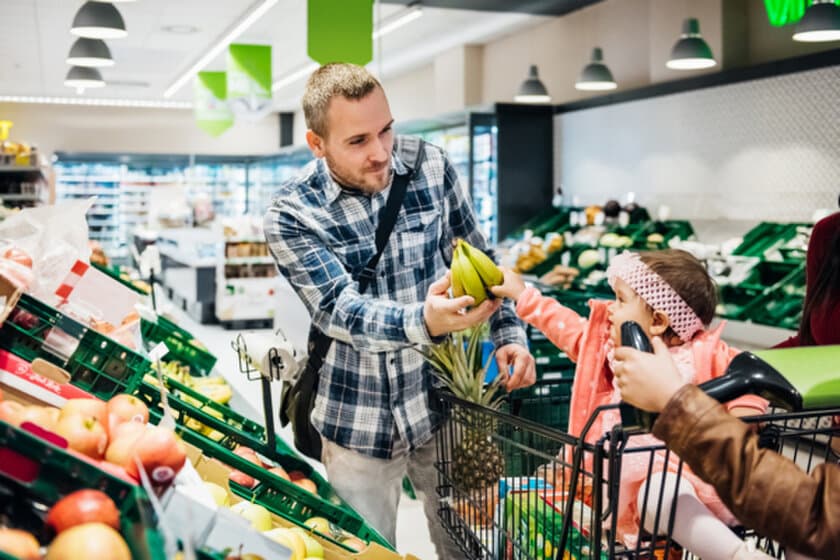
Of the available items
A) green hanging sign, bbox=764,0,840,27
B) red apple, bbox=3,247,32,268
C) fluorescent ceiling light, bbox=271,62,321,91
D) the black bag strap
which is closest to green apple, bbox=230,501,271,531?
the black bag strap

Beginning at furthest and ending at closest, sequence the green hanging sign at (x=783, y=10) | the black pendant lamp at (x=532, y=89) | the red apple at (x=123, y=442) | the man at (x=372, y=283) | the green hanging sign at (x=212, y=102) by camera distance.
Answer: the green hanging sign at (x=212, y=102) < the black pendant lamp at (x=532, y=89) < the green hanging sign at (x=783, y=10) < the man at (x=372, y=283) < the red apple at (x=123, y=442)

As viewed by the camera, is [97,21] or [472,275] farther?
[97,21]

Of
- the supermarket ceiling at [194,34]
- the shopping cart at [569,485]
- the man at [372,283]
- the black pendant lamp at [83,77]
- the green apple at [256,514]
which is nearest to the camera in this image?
the shopping cart at [569,485]

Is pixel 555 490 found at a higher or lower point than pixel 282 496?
higher

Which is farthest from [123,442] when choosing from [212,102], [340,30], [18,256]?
[212,102]

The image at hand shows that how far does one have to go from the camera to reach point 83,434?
1393 millimetres

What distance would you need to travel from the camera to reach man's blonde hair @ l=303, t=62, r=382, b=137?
1.94 m

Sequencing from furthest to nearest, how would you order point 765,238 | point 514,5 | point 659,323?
1. point 514,5
2. point 765,238
3. point 659,323

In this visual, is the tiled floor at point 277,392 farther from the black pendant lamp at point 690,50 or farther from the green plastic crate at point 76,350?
the black pendant lamp at point 690,50

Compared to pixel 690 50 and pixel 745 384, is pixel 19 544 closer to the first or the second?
pixel 745 384

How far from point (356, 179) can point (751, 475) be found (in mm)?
1208

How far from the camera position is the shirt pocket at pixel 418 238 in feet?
6.93

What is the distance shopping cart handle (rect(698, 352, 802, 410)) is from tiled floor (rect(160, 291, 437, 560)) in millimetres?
2232

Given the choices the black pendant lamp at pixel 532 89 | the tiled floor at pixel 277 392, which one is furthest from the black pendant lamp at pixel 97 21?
the black pendant lamp at pixel 532 89
